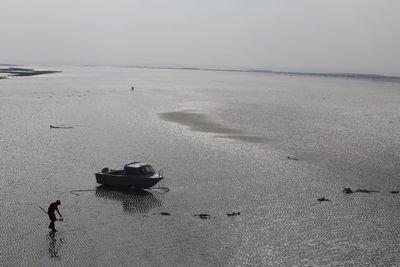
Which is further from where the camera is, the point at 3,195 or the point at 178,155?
the point at 178,155

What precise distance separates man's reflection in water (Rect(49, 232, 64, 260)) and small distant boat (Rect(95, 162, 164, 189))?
980 cm

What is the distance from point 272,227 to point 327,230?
3.34m

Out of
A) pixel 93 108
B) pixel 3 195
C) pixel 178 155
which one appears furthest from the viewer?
pixel 93 108

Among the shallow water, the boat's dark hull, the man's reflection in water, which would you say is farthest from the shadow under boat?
the man's reflection in water

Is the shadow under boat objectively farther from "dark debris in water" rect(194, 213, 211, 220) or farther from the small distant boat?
"dark debris in water" rect(194, 213, 211, 220)

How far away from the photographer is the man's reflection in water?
865 inches

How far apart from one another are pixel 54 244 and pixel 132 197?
1008 centimetres

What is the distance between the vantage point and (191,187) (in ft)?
114

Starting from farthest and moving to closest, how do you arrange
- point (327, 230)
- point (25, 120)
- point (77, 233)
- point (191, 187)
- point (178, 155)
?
point (25, 120) < point (178, 155) < point (191, 187) < point (327, 230) < point (77, 233)

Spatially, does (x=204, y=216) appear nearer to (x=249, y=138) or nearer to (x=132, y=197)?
(x=132, y=197)

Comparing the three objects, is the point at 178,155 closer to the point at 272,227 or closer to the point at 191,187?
the point at 191,187

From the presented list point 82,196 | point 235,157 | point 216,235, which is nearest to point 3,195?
point 82,196

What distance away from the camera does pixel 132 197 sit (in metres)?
32.8

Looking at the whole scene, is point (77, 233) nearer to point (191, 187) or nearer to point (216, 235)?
point (216, 235)
